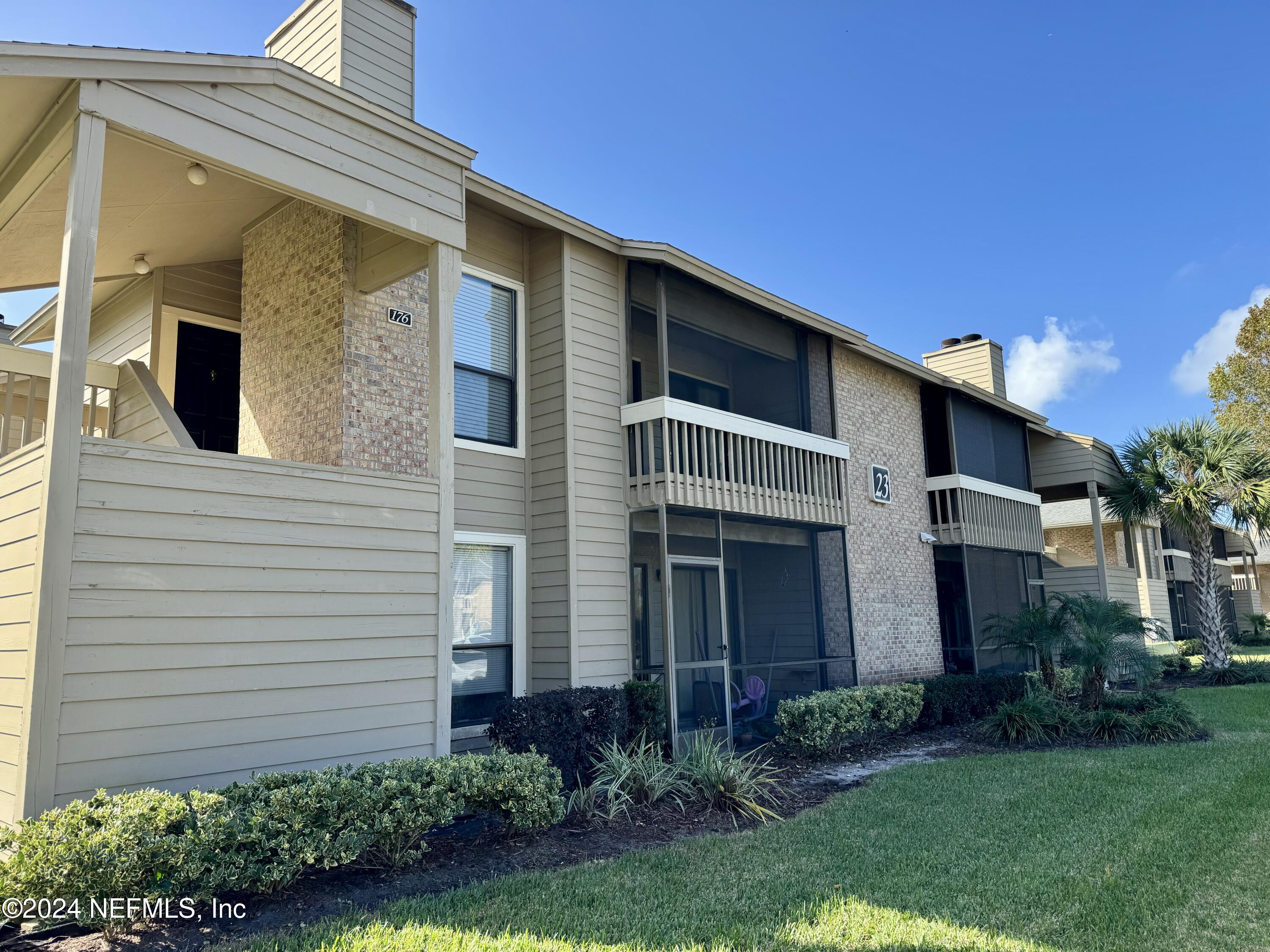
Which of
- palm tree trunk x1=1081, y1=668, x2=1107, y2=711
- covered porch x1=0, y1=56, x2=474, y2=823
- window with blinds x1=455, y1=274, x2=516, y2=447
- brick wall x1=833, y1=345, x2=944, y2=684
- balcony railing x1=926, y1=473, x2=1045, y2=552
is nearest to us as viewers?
covered porch x1=0, y1=56, x2=474, y2=823

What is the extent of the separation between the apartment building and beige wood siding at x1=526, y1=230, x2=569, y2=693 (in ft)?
0.12

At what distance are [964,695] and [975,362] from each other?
9973 millimetres

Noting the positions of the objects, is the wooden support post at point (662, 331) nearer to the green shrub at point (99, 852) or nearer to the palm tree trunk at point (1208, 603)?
the green shrub at point (99, 852)

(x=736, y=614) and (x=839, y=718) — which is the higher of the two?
(x=736, y=614)

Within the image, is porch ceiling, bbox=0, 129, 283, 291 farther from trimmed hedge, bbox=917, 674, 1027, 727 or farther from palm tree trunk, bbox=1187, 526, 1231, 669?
palm tree trunk, bbox=1187, 526, 1231, 669

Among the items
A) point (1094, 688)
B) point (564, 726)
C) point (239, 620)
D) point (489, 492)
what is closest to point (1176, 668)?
point (1094, 688)

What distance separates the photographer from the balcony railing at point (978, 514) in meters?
14.6

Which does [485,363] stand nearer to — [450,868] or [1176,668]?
[450,868]

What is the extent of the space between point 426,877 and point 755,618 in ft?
26.8

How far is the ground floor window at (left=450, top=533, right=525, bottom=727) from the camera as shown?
811cm

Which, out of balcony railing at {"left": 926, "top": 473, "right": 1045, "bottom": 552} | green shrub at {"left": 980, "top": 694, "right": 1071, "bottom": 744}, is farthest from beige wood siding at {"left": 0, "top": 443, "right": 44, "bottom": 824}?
balcony railing at {"left": 926, "top": 473, "right": 1045, "bottom": 552}

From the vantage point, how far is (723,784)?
7141 millimetres

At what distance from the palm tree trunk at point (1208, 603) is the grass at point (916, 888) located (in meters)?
12.3

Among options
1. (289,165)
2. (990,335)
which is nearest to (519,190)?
(289,165)
